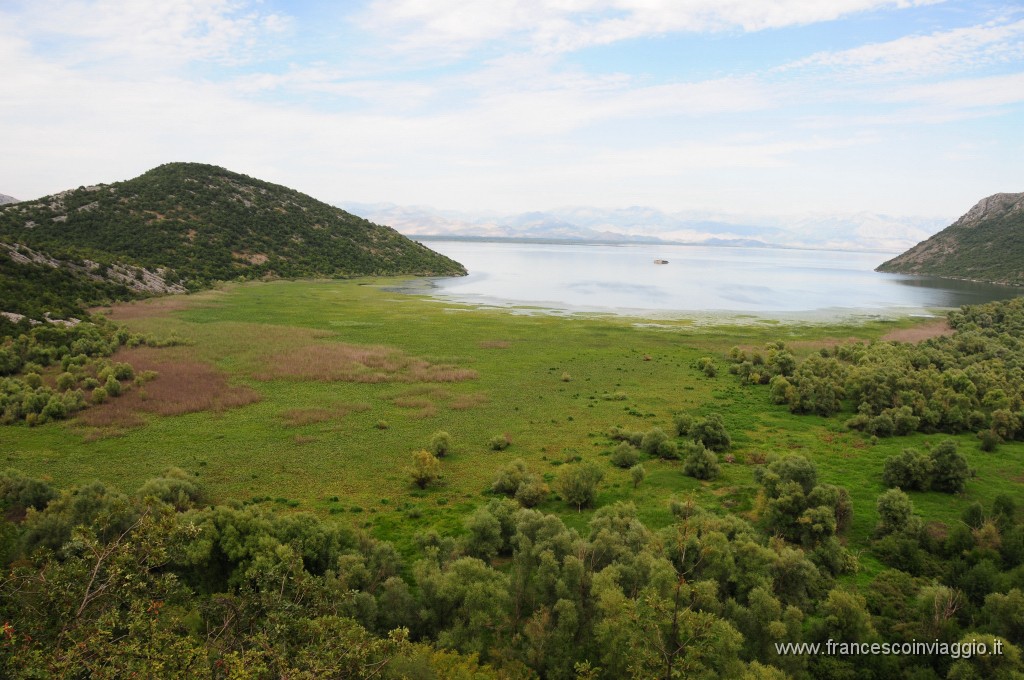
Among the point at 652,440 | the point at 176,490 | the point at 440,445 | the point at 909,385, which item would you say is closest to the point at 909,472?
the point at 652,440

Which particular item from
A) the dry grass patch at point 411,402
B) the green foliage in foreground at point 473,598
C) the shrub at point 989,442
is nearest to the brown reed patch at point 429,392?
the dry grass patch at point 411,402

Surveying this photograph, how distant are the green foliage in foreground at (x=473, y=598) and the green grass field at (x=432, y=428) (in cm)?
350

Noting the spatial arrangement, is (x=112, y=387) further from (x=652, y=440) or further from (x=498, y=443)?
(x=652, y=440)

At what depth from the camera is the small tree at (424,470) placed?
92.9 feet

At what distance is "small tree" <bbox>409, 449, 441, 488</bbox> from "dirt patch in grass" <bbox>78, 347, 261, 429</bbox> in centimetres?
1833

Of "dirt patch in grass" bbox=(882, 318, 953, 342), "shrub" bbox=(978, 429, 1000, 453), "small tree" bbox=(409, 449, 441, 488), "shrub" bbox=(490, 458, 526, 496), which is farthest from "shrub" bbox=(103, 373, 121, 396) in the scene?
"dirt patch in grass" bbox=(882, 318, 953, 342)

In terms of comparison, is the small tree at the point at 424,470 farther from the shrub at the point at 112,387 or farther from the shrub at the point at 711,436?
the shrub at the point at 112,387

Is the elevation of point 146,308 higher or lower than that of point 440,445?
higher

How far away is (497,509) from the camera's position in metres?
23.0

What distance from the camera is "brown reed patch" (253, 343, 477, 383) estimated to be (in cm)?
4841

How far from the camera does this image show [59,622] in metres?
10.4

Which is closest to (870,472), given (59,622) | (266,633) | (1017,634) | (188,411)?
(1017,634)

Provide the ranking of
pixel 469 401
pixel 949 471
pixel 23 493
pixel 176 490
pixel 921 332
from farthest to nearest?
pixel 921 332, pixel 469 401, pixel 949 471, pixel 176 490, pixel 23 493

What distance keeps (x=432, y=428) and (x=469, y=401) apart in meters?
6.60
